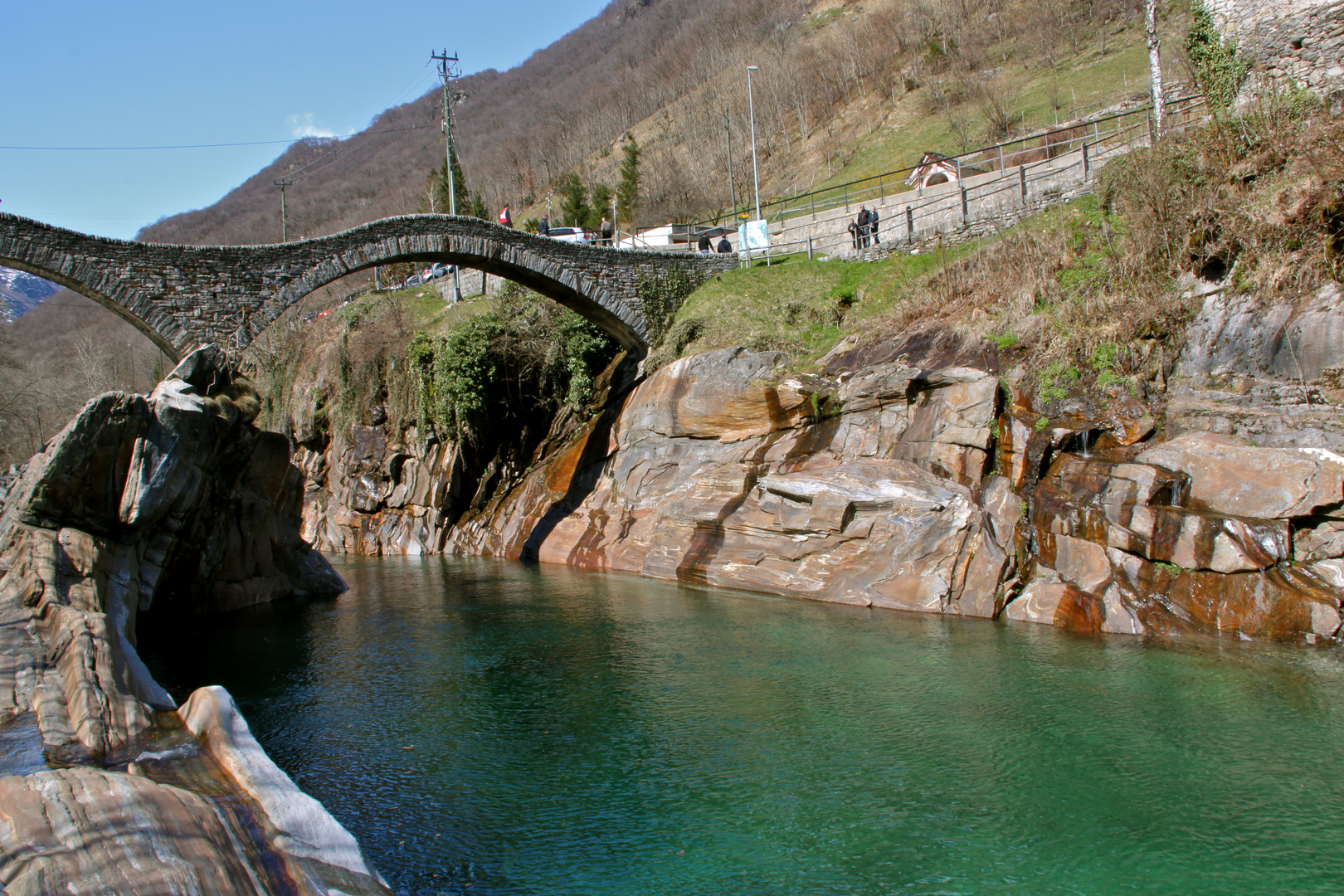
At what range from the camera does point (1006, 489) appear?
13.3 m

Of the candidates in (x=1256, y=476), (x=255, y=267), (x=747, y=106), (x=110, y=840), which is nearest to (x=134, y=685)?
(x=110, y=840)

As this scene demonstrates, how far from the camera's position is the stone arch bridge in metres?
16.9

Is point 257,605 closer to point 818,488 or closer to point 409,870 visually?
point 818,488

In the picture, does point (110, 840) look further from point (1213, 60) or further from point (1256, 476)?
point (1213, 60)

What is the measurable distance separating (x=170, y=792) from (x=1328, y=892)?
6.71 meters

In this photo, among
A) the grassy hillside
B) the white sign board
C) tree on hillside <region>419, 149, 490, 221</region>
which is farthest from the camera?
tree on hillside <region>419, 149, 490, 221</region>

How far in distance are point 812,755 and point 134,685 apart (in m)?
5.71

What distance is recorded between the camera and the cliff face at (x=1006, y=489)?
35.0 feet

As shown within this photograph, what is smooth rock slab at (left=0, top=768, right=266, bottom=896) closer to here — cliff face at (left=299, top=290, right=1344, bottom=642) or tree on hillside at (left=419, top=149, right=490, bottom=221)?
cliff face at (left=299, top=290, right=1344, bottom=642)

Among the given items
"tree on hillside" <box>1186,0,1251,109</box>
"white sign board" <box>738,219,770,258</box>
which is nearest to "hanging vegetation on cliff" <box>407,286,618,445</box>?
"white sign board" <box>738,219,770,258</box>

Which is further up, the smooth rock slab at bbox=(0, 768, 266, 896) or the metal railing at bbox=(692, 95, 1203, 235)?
the metal railing at bbox=(692, 95, 1203, 235)

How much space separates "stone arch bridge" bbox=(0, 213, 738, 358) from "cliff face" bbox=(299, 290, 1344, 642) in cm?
499

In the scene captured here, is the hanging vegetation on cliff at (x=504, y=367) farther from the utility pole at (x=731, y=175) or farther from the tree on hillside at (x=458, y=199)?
the utility pole at (x=731, y=175)

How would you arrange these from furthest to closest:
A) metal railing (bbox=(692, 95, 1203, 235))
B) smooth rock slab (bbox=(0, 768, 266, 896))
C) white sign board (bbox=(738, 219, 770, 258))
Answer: white sign board (bbox=(738, 219, 770, 258)), metal railing (bbox=(692, 95, 1203, 235)), smooth rock slab (bbox=(0, 768, 266, 896))
